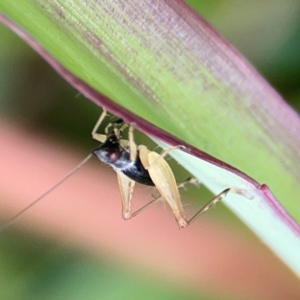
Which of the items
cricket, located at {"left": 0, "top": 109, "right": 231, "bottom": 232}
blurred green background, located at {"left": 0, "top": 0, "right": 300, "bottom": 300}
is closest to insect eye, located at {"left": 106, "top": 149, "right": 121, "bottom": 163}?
cricket, located at {"left": 0, "top": 109, "right": 231, "bottom": 232}

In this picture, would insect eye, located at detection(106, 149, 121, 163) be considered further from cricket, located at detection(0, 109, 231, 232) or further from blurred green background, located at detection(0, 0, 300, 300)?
blurred green background, located at detection(0, 0, 300, 300)

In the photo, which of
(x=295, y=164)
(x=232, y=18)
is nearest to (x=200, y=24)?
(x=295, y=164)

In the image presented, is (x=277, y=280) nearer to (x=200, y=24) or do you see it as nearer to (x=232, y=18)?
(x=232, y=18)

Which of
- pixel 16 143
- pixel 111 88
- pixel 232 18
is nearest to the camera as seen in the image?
pixel 111 88

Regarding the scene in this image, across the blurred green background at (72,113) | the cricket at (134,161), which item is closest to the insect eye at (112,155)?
the cricket at (134,161)

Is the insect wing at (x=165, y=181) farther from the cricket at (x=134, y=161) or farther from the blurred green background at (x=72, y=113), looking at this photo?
the blurred green background at (x=72, y=113)
